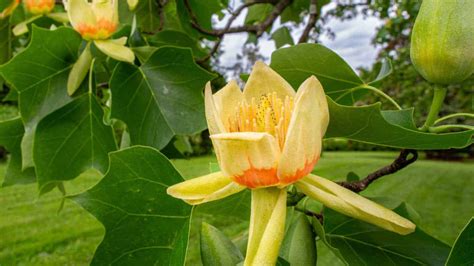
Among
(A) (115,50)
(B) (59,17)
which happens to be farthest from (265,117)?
(B) (59,17)

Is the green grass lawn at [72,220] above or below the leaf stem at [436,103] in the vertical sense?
below

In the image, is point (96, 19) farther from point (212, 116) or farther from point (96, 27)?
point (212, 116)

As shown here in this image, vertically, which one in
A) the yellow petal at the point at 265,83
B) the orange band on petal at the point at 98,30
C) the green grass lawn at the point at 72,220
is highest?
the yellow petal at the point at 265,83

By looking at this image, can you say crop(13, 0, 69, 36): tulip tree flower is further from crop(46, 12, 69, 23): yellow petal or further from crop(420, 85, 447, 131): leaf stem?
crop(420, 85, 447, 131): leaf stem

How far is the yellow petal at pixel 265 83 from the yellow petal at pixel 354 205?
0.43ft

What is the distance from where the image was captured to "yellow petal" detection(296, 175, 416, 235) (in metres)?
0.46

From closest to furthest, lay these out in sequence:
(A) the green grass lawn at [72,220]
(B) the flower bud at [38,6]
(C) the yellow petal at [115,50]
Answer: (C) the yellow petal at [115,50]
(B) the flower bud at [38,6]
(A) the green grass lawn at [72,220]

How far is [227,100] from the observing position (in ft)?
1.81

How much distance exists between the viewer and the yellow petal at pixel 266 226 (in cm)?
43

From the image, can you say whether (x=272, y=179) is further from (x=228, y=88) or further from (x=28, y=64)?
(x=28, y=64)

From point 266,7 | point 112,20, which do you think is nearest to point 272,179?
point 112,20

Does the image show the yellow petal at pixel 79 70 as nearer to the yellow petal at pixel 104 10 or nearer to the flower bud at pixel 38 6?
the yellow petal at pixel 104 10

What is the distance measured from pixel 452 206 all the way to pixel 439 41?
5.85m

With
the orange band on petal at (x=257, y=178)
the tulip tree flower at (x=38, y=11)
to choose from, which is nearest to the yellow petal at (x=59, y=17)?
the tulip tree flower at (x=38, y=11)
